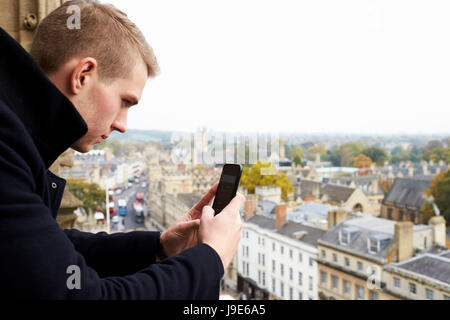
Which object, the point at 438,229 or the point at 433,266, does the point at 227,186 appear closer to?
the point at 433,266

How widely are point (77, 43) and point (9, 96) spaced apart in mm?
118

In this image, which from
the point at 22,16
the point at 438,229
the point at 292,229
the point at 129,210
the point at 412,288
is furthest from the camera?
the point at 292,229

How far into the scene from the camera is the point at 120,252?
0.69 m

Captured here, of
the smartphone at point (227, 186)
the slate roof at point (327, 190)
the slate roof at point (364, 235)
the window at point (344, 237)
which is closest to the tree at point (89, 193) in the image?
the smartphone at point (227, 186)

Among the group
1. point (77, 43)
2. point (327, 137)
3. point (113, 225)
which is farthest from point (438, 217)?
point (77, 43)

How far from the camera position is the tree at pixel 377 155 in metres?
4.78

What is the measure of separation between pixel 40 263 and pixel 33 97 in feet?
0.62

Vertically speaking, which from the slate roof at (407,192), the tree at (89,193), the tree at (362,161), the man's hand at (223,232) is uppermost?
the man's hand at (223,232)

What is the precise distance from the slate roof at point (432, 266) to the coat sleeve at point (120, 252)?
343cm

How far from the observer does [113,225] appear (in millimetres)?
3191

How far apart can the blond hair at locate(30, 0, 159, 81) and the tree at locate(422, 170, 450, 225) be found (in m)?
3.96

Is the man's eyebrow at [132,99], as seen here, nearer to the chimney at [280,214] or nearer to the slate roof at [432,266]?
the slate roof at [432,266]

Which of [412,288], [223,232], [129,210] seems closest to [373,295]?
[412,288]
